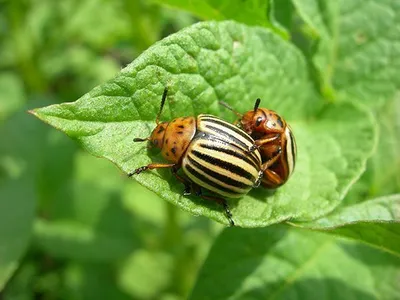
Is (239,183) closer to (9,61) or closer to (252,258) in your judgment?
(252,258)

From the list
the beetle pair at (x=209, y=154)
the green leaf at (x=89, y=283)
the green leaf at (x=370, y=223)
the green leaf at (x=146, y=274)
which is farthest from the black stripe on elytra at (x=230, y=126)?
the green leaf at (x=89, y=283)

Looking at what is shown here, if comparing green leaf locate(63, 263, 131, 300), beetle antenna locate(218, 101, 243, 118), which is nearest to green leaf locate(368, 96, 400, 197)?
beetle antenna locate(218, 101, 243, 118)

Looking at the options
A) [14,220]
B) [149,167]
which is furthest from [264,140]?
[14,220]

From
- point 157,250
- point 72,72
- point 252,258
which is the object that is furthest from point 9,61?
point 252,258

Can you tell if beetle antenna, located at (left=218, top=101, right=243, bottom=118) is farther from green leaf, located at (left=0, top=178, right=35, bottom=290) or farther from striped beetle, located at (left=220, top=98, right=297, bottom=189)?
green leaf, located at (left=0, top=178, right=35, bottom=290)

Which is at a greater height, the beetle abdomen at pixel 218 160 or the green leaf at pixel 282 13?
the green leaf at pixel 282 13

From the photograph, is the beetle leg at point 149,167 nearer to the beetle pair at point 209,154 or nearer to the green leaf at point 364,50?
the beetle pair at point 209,154
